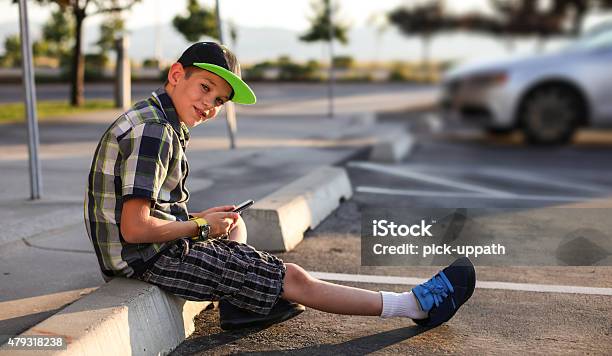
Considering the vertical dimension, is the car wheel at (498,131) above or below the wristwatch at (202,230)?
below

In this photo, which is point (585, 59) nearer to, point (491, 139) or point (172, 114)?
point (491, 139)

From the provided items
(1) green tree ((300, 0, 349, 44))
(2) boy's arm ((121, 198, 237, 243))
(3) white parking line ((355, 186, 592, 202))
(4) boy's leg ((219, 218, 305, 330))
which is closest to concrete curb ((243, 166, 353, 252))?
(3) white parking line ((355, 186, 592, 202))

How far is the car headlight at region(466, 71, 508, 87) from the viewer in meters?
11.0

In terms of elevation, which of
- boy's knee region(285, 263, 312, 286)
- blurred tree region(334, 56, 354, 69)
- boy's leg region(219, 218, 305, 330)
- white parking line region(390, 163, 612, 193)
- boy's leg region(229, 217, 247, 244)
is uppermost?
boy's leg region(229, 217, 247, 244)

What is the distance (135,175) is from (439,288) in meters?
1.41

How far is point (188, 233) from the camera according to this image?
322cm

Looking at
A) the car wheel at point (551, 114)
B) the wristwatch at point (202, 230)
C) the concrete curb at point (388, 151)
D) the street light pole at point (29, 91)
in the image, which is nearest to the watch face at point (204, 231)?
the wristwatch at point (202, 230)

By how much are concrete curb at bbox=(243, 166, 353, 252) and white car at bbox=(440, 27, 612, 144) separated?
16.8 feet

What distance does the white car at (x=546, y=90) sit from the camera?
10766 millimetres

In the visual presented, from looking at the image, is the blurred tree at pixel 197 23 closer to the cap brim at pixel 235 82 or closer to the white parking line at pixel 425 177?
the white parking line at pixel 425 177

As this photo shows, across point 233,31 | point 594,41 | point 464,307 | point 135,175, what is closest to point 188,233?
point 135,175

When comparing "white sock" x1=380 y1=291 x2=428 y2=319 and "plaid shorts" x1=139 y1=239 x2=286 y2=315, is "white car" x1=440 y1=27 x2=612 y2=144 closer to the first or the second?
"white sock" x1=380 y1=291 x2=428 y2=319

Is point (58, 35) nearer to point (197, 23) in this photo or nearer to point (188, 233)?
point (197, 23)

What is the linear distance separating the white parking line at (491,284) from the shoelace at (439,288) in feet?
2.58
